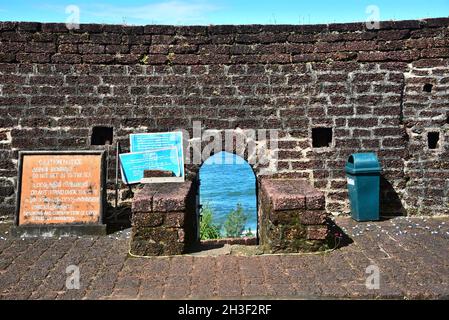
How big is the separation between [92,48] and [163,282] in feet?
14.3

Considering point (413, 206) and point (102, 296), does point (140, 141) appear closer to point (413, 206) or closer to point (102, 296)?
point (102, 296)

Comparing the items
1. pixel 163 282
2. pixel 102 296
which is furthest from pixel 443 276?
pixel 102 296

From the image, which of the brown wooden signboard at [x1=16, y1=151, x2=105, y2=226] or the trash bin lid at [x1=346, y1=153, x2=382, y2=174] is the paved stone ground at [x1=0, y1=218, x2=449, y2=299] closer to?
the brown wooden signboard at [x1=16, y1=151, x2=105, y2=226]

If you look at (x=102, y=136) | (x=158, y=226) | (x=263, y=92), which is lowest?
(x=158, y=226)

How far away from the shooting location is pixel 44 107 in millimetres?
7418

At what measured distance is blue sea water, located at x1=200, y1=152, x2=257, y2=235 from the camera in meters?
19.1

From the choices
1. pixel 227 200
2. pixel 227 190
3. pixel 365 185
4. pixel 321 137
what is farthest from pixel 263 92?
pixel 227 190

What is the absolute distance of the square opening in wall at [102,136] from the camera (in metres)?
7.54

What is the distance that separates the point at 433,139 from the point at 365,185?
156 centimetres

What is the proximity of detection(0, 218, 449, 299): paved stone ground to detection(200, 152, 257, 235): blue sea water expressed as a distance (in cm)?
1046

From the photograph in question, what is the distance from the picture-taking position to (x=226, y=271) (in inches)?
195

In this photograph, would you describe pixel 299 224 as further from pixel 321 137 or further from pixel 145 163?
pixel 145 163

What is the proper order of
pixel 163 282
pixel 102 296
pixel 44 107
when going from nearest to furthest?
→ pixel 102 296 < pixel 163 282 < pixel 44 107

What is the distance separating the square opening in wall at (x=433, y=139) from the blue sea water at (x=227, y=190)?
355 inches
